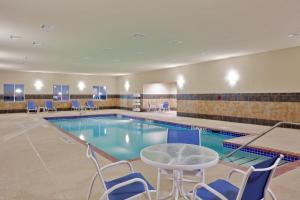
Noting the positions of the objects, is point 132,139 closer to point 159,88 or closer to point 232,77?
point 232,77

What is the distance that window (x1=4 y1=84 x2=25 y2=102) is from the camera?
13203 millimetres

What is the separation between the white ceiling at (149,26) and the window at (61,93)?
288 inches

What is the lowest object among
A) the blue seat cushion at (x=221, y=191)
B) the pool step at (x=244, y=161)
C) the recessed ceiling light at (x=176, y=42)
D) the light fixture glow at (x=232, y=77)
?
the pool step at (x=244, y=161)

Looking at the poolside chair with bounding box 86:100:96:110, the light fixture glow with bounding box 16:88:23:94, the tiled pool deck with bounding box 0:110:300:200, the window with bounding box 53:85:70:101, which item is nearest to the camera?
the tiled pool deck with bounding box 0:110:300:200

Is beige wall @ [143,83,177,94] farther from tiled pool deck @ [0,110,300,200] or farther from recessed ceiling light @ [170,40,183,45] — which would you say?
tiled pool deck @ [0,110,300,200]

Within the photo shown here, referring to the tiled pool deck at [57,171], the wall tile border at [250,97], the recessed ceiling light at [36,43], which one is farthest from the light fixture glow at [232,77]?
the recessed ceiling light at [36,43]

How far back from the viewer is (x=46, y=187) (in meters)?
2.70

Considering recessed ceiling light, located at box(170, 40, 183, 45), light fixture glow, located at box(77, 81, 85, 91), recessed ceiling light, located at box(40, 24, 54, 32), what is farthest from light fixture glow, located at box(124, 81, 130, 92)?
recessed ceiling light, located at box(40, 24, 54, 32)

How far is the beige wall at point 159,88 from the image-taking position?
14.3 metres

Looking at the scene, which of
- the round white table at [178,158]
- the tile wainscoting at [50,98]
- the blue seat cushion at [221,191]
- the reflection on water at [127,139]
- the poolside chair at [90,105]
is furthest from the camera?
the poolside chair at [90,105]

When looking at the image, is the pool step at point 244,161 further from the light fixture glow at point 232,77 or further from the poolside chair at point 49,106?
the poolside chair at point 49,106

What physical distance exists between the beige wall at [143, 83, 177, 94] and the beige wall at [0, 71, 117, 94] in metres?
3.56

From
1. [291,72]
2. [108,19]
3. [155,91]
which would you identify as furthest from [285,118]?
[155,91]

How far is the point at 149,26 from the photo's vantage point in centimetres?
485
